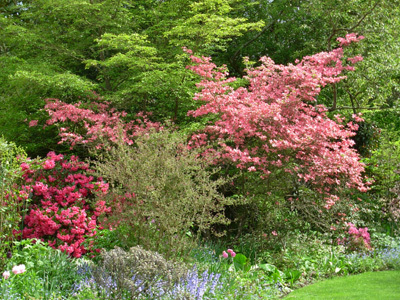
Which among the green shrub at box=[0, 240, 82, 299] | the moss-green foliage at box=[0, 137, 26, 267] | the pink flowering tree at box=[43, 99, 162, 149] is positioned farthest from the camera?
the pink flowering tree at box=[43, 99, 162, 149]

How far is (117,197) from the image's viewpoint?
17.1 feet

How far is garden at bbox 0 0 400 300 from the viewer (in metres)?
4.79

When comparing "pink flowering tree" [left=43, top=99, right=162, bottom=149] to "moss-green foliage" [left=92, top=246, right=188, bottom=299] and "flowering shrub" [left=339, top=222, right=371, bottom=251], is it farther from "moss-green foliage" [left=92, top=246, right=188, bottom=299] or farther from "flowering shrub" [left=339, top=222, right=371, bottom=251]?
"moss-green foliage" [left=92, top=246, right=188, bottom=299]

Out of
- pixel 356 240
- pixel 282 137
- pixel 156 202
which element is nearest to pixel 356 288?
pixel 356 240

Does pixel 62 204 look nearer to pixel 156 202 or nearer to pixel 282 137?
pixel 156 202

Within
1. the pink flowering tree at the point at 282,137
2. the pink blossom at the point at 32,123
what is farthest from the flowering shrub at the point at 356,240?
the pink blossom at the point at 32,123

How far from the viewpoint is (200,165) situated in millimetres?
5492

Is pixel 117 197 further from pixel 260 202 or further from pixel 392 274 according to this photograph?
pixel 392 274

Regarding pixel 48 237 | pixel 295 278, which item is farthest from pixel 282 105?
pixel 48 237

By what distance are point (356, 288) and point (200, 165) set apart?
2.57m

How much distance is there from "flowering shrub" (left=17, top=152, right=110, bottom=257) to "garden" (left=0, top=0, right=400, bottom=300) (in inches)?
1.2

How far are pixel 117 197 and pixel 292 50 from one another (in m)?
8.40

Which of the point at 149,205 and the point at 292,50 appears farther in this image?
the point at 292,50

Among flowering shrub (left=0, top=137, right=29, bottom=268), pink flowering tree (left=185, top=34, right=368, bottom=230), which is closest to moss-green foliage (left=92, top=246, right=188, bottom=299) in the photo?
flowering shrub (left=0, top=137, right=29, bottom=268)
